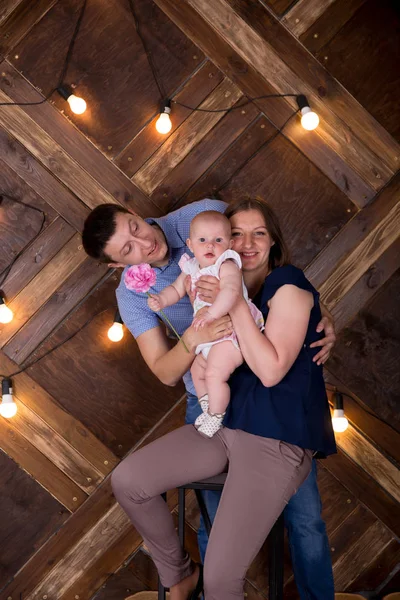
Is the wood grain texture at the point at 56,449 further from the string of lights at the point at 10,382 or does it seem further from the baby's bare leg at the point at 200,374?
the baby's bare leg at the point at 200,374

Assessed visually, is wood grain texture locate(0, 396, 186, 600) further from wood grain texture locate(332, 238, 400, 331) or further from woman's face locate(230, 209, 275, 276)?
woman's face locate(230, 209, 275, 276)

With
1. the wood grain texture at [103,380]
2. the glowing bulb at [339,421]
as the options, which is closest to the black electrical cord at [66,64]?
the wood grain texture at [103,380]

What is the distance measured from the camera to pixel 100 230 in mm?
2359

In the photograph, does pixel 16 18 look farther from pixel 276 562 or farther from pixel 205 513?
pixel 276 562

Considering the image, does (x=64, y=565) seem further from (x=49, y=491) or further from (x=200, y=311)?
(x=200, y=311)

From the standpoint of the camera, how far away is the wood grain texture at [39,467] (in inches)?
120

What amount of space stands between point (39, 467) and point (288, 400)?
162 cm

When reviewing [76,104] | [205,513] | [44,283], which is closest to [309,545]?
[205,513]

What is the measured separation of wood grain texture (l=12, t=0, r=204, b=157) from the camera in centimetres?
295

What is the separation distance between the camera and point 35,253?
9.95 feet

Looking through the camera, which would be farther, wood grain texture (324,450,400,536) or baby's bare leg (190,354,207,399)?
wood grain texture (324,450,400,536)

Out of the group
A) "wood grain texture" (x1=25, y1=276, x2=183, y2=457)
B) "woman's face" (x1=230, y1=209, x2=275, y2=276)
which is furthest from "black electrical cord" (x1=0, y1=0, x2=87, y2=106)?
"woman's face" (x1=230, y1=209, x2=275, y2=276)

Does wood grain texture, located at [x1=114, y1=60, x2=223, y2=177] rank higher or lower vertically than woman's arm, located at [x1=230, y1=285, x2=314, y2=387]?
higher

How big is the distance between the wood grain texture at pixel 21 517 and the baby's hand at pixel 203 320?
5.08ft
